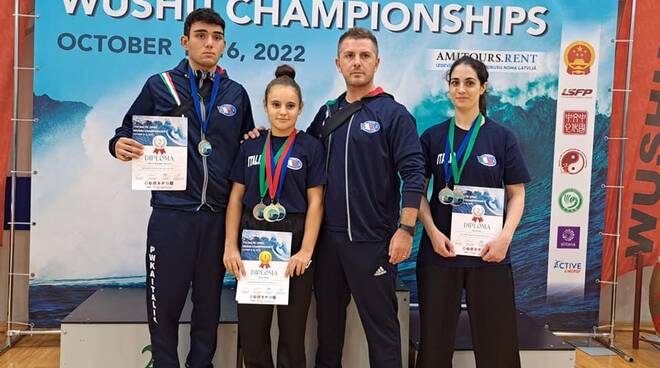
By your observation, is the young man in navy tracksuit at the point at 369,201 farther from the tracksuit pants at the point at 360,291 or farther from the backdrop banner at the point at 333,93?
the backdrop banner at the point at 333,93

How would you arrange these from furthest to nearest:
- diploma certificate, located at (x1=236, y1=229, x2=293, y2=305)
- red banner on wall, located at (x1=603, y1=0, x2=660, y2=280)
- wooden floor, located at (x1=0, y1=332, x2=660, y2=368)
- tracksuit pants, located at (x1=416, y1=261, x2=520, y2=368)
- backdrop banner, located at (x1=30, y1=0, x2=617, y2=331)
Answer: red banner on wall, located at (x1=603, y1=0, x2=660, y2=280), backdrop banner, located at (x1=30, y1=0, x2=617, y2=331), wooden floor, located at (x1=0, y1=332, x2=660, y2=368), tracksuit pants, located at (x1=416, y1=261, x2=520, y2=368), diploma certificate, located at (x1=236, y1=229, x2=293, y2=305)

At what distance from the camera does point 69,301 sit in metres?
3.91

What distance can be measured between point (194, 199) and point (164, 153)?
0.24 m

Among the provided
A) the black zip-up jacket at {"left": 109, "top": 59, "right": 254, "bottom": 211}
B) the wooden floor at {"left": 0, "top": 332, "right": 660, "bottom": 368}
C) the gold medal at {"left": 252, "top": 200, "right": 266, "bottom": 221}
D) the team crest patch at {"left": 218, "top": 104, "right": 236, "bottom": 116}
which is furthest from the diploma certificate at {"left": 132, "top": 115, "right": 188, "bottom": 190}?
the wooden floor at {"left": 0, "top": 332, "right": 660, "bottom": 368}

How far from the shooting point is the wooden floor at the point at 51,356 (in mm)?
3572

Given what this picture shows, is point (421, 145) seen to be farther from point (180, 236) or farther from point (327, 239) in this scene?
point (180, 236)

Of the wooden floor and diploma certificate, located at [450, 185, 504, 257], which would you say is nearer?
diploma certificate, located at [450, 185, 504, 257]

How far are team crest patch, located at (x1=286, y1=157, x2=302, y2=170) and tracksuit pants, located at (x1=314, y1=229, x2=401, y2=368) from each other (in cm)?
32

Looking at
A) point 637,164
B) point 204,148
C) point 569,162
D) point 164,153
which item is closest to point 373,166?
point 204,148

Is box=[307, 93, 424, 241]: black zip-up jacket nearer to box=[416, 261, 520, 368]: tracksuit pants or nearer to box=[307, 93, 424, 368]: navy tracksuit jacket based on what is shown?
box=[307, 93, 424, 368]: navy tracksuit jacket

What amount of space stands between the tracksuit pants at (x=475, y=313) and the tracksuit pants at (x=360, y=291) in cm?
17

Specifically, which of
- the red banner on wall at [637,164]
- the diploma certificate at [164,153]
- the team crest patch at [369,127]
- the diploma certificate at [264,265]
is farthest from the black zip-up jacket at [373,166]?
the red banner on wall at [637,164]

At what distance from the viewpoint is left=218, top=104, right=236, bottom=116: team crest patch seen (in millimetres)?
2713

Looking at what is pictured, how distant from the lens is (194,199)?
8.78 feet
